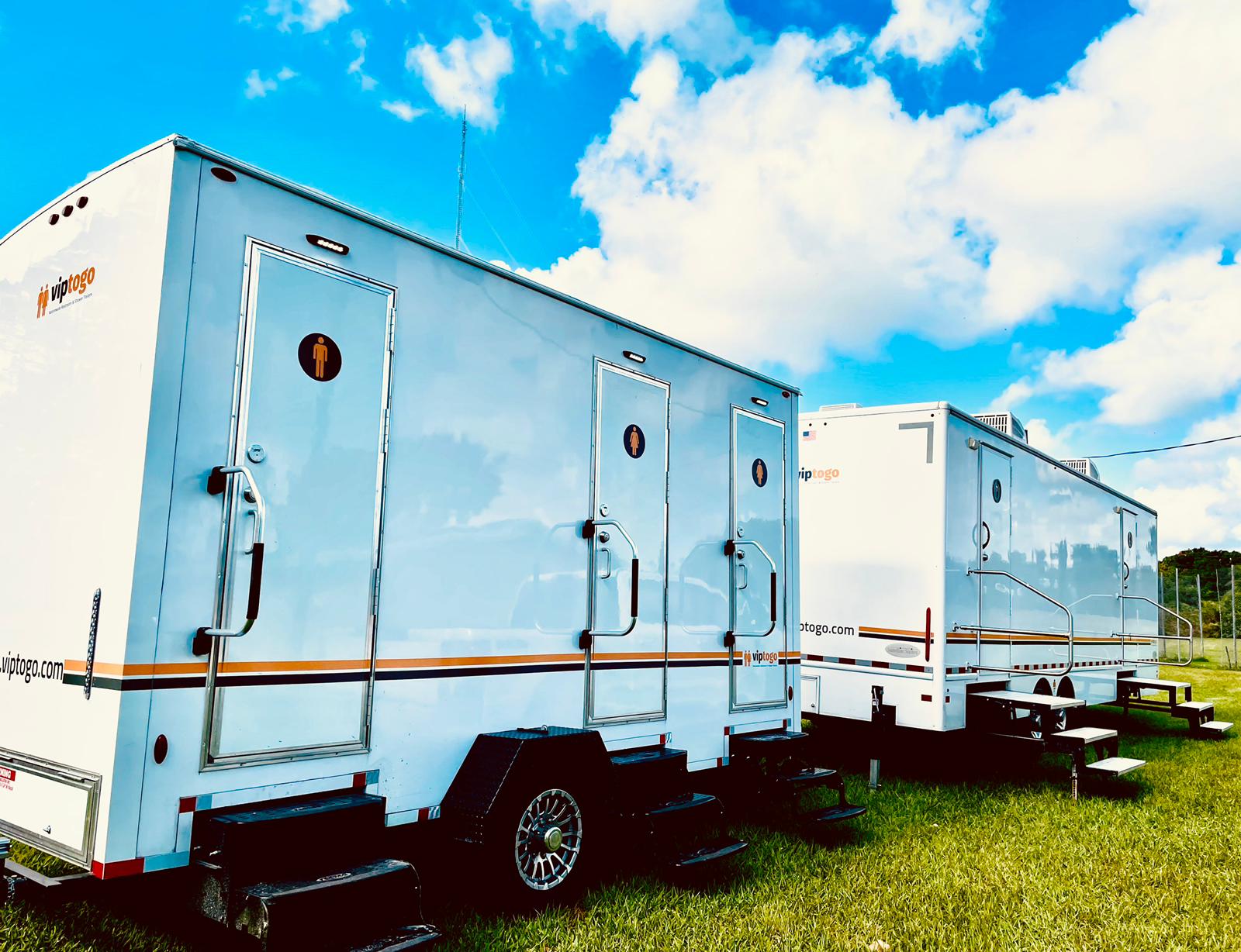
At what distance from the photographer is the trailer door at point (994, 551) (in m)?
8.35

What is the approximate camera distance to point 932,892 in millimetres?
5367

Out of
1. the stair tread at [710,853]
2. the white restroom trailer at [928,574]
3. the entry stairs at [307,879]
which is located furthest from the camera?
the white restroom trailer at [928,574]

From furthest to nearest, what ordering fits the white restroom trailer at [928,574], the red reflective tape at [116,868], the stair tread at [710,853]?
the white restroom trailer at [928,574], the stair tread at [710,853], the red reflective tape at [116,868]

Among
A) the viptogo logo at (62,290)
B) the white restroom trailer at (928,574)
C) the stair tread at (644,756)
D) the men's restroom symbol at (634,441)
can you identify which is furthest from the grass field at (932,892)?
the viptogo logo at (62,290)

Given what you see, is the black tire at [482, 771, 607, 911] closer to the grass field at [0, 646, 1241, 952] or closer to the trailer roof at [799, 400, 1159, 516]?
the grass field at [0, 646, 1241, 952]

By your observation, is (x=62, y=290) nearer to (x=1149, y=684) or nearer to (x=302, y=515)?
(x=302, y=515)

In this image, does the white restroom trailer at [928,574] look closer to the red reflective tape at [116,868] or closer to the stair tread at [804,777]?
the stair tread at [804,777]

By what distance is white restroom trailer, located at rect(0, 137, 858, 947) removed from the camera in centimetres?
347

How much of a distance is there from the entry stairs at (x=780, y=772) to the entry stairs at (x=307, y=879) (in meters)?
3.01

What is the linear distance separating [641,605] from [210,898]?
2836 millimetres

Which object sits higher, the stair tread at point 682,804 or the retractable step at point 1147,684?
the retractable step at point 1147,684

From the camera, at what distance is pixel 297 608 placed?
152 inches

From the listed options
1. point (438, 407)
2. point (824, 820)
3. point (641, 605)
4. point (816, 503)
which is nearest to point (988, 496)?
point (816, 503)

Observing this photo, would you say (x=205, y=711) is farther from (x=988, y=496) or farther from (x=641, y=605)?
(x=988, y=496)
